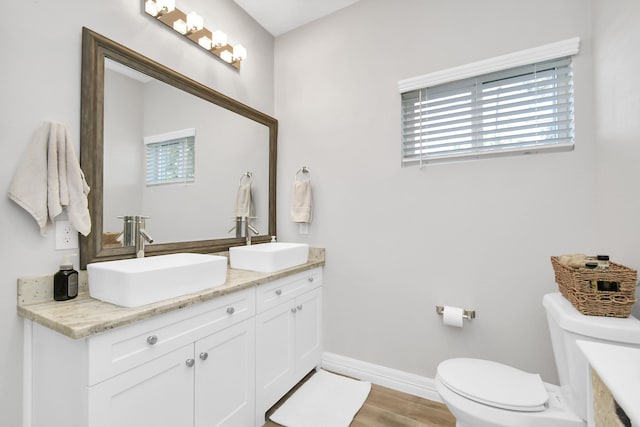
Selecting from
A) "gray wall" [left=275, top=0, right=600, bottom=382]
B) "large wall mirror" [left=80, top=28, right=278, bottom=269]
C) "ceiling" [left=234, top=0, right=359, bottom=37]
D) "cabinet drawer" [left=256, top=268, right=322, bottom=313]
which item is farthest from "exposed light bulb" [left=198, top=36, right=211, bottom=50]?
"cabinet drawer" [left=256, top=268, right=322, bottom=313]

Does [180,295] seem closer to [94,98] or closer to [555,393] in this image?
[94,98]

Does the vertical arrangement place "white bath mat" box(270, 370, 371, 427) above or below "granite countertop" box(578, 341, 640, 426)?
below

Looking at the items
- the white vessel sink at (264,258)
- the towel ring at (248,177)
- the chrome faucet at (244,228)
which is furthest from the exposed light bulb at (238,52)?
the white vessel sink at (264,258)

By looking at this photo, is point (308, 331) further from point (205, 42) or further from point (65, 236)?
point (205, 42)

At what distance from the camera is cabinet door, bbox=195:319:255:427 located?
1304 mm

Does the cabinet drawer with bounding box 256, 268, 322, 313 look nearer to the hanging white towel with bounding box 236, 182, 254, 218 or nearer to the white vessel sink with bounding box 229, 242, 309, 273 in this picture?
the white vessel sink with bounding box 229, 242, 309, 273

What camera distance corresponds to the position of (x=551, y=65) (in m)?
1.62

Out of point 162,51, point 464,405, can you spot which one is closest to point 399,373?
point 464,405

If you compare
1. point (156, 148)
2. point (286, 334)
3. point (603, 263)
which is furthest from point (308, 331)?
point (603, 263)

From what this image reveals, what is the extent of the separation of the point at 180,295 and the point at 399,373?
4.98ft

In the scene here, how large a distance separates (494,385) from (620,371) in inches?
27.8

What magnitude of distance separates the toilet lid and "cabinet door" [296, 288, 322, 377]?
0.94 metres

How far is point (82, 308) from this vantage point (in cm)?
111

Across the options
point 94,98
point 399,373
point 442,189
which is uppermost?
point 94,98
